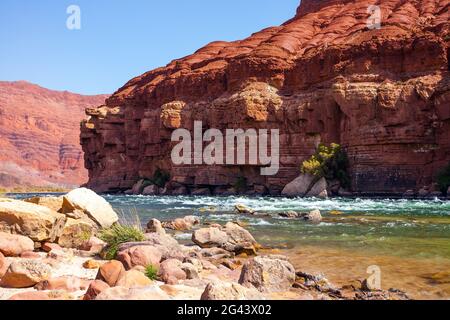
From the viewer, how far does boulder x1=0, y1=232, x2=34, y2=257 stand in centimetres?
798

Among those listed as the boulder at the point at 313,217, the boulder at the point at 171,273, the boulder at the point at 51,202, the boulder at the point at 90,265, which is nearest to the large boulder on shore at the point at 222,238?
the boulder at the point at 51,202

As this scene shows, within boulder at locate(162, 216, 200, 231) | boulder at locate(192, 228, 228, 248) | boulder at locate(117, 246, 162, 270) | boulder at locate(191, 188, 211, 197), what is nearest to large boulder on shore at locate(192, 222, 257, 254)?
boulder at locate(192, 228, 228, 248)

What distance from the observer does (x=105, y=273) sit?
6.40 metres

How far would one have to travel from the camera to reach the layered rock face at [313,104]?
40281 millimetres

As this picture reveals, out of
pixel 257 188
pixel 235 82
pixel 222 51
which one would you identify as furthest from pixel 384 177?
pixel 222 51

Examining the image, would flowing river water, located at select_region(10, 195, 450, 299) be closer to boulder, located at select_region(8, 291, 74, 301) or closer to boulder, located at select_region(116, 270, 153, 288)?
boulder, located at select_region(116, 270, 153, 288)

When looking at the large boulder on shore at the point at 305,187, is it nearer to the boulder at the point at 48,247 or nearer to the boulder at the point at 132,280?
the boulder at the point at 48,247

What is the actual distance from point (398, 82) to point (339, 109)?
6838mm

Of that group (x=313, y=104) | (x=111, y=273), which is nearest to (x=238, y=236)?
(x=111, y=273)

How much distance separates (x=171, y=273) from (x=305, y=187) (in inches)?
1523

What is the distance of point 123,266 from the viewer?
23.6 feet

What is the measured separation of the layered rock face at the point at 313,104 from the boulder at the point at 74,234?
114 feet

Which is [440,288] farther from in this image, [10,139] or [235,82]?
[10,139]

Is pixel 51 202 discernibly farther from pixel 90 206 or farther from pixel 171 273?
pixel 171 273
